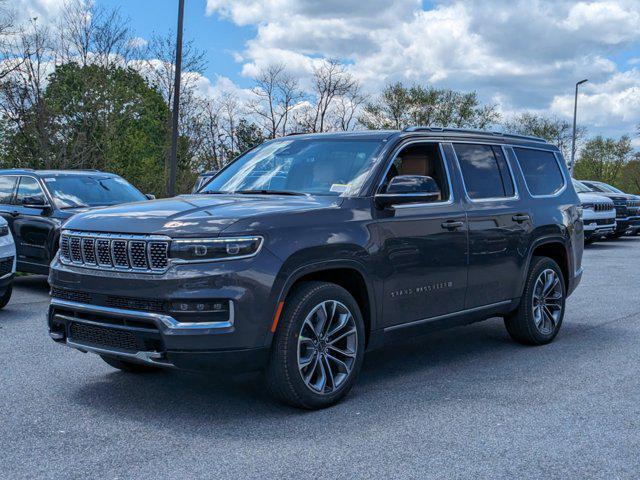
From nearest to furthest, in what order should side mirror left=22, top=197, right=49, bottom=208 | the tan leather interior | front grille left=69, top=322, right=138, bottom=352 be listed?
front grille left=69, top=322, right=138, bottom=352, the tan leather interior, side mirror left=22, top=197, right=49, bottom=208

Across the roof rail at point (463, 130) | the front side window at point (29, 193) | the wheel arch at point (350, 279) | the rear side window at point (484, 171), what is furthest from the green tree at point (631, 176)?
the wheel arch at point (350, 279)

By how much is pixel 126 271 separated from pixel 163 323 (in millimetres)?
427

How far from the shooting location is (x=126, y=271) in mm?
4734

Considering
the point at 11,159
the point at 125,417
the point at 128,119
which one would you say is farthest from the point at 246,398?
the point at 128,119

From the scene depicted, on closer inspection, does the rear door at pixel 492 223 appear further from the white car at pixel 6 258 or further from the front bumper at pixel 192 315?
the white car at pixel 6 258

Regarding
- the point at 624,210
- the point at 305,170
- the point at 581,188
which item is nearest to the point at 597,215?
the point at 581,188

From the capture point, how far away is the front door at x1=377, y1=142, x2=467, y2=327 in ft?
18.1

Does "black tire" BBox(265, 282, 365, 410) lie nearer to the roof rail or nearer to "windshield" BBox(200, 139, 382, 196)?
"windshield" BBox(200, 139, 382, 196)

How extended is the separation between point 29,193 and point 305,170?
22.2 ft

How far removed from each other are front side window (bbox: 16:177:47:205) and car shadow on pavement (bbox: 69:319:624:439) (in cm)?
574

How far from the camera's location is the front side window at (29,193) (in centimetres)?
1115

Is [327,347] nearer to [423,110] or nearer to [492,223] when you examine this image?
[492,223]

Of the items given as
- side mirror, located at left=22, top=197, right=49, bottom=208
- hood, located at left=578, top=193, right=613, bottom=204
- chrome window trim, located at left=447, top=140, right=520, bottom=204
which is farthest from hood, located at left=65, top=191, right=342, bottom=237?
hood, located at left=578, top=193, right=613, bottom=204

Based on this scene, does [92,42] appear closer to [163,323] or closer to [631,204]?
[631,204]
